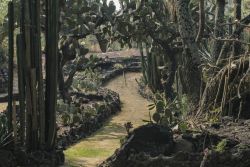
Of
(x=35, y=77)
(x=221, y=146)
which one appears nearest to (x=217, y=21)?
(x=221, y=146)

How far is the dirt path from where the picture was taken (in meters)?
7.50

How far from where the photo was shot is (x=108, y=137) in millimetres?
9234

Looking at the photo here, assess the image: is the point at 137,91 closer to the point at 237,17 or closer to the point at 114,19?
the point at 114,19

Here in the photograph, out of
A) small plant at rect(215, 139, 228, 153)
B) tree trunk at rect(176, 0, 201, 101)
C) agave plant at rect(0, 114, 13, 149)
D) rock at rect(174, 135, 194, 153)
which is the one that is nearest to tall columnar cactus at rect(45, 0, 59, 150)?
agave plant at rect(0, 114, 13, 149)

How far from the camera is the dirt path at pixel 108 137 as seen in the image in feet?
24.6

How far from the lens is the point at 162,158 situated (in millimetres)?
5555

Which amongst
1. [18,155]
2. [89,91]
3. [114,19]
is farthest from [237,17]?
[89,91]

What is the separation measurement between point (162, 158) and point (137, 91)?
1059 centimetres

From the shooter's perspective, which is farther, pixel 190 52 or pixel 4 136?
pixel 190 52

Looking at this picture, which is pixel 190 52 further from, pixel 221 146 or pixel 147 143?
pixel 221 146

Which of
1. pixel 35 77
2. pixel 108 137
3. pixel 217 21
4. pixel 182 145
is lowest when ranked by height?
pixel 108 137

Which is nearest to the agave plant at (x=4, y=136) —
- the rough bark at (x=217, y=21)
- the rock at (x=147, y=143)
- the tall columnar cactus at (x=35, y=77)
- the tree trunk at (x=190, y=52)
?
the tall columnar cactus at (x=35, y=77)

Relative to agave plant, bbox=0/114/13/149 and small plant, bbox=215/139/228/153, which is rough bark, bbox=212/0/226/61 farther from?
agave plant, bbox=0/114/13/149

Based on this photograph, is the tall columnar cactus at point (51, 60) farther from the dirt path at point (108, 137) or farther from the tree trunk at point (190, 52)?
the tree trunk at point (190, 52)
